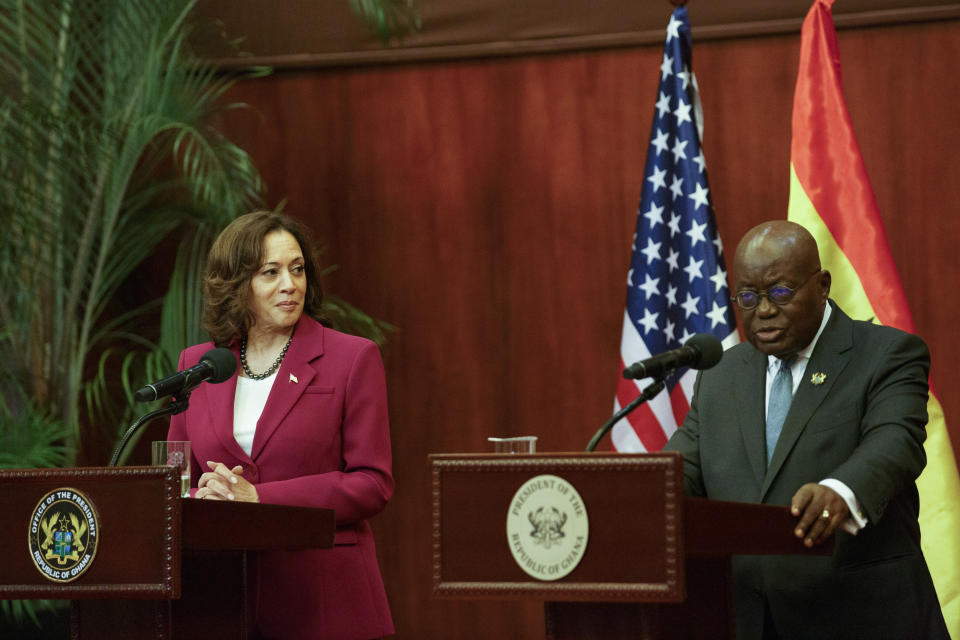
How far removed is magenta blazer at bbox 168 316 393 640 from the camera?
277cm

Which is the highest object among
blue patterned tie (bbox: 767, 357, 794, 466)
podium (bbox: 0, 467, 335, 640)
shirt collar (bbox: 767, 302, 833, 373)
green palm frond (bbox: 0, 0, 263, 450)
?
green palm frond (bbox: 0, 0, 263, 450)

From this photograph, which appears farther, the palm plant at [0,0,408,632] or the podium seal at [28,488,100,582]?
the palm plant at [0,0,408,632]

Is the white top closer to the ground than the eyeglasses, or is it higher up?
closer to the ground

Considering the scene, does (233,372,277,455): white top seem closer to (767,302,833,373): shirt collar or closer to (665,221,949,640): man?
(665,221,949,640): man

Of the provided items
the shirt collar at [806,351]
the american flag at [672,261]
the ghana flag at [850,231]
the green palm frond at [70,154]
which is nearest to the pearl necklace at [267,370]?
the shirt collar at [806,351]

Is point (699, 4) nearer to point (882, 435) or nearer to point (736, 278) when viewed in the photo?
point (736, 278)

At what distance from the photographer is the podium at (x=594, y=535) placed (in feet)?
6.61

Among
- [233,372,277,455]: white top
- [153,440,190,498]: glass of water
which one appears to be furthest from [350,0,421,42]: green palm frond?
[153,440,190,498]: glass of water

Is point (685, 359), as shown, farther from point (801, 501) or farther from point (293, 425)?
point (293, 425)

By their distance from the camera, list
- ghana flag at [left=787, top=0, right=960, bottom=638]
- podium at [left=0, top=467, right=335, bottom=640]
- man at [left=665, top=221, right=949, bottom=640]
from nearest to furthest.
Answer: podium at [left=0, top=467, right=335, bottom=640], man at [left=665, top=221, right=949, bottom=640], ghana flag at [left=787, top=0, right=960, bottom=638]

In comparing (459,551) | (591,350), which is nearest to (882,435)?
(459,551)

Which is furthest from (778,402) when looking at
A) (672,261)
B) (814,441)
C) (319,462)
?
(672,261)

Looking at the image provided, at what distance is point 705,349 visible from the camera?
242cm

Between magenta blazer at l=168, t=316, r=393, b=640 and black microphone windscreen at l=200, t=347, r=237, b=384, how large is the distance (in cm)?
27
